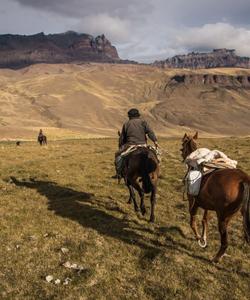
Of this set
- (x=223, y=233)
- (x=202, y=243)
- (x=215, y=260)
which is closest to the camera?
(x=223, y=233)

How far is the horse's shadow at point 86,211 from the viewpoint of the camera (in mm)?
12159

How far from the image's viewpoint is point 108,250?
10.9m

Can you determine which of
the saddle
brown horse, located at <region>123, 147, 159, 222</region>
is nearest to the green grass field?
brown horse, located at <region>123, 147, 159, 222</region>

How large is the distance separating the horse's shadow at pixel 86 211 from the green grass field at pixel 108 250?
0.09 feet

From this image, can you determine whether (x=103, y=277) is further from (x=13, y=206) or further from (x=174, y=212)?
(x=13, y=206)

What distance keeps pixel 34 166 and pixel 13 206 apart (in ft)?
35.4

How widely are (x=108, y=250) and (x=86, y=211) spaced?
4026mm

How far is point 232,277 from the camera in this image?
30.7ft

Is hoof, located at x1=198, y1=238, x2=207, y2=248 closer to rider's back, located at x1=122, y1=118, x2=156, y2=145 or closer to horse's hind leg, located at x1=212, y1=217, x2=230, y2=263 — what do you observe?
horse's hind leg, located at x1=212, y1=217, x2=230, y2=263

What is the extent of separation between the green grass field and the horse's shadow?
3 cm

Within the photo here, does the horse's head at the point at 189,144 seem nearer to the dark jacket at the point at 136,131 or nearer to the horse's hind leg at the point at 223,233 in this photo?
the dark jacket at the point at 136,131

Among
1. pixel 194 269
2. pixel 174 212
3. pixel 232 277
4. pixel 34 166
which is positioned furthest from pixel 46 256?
pixel 34 166

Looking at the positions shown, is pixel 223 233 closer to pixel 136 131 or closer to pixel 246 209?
pixel 246 209

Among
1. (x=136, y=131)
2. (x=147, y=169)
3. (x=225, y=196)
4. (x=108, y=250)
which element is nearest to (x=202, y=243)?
(x=225, y=196)
